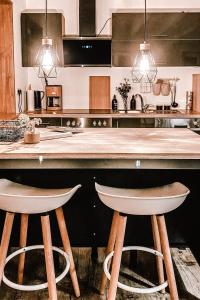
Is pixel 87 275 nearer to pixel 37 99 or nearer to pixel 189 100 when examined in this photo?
pixel 37 99

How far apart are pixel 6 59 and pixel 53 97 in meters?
0.95

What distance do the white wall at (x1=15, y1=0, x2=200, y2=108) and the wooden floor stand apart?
3.24 meters

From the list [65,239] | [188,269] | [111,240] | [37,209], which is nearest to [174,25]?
[188,269]

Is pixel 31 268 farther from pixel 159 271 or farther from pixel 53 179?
pixel 159 271

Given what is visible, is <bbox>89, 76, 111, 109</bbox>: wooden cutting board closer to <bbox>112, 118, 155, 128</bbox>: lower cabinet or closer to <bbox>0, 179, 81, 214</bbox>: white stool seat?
<bbox>112, 118, 155, 128</bbox>: lower cabinet

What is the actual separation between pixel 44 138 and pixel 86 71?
10.6ft

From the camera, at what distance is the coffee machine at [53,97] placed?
19.0 feet

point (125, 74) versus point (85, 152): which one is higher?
point (125, 74)

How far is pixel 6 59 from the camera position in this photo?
199 inches

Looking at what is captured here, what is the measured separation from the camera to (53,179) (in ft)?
9.74

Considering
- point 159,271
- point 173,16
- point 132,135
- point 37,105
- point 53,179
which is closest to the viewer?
point 159,271

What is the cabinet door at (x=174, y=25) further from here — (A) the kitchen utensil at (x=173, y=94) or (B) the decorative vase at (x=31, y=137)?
(B) the decorative vase at (x=31, y=137)

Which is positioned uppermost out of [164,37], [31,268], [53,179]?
[164,37]

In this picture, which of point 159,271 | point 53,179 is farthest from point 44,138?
point 159,271
